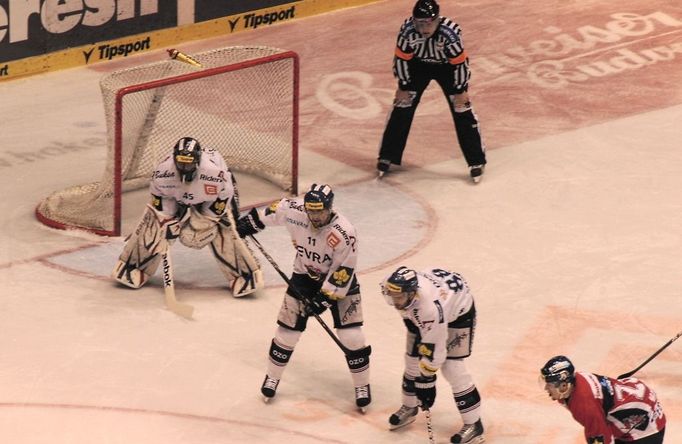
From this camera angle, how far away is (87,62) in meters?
17.2

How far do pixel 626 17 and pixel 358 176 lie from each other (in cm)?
522

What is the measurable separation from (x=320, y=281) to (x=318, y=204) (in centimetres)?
63

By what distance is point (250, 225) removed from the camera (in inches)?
455

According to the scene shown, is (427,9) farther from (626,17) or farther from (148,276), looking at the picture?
(626,17)

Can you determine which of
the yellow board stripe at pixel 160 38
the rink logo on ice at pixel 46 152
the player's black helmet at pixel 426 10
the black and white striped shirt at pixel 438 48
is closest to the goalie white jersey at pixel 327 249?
the player's black helmet at pixel 426 10

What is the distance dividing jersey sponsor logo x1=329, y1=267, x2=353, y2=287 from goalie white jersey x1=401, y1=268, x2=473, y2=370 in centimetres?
57

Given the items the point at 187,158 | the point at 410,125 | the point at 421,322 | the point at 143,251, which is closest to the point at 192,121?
the point at 410,125

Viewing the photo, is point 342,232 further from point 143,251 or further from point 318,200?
point 143,251

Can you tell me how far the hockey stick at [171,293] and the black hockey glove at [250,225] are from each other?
0.98 m

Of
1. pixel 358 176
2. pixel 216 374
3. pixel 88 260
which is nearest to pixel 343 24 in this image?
pixel 358 176

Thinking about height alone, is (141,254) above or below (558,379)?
below

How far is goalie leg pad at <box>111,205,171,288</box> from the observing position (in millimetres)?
12602

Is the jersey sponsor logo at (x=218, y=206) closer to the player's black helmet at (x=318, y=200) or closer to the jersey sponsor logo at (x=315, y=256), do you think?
the jersey sponsor logo at (x=315, y=256)

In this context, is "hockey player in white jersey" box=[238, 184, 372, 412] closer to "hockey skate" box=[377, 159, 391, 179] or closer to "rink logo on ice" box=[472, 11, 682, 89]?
"hockey skate" box=[377, 159, 391, 179]
